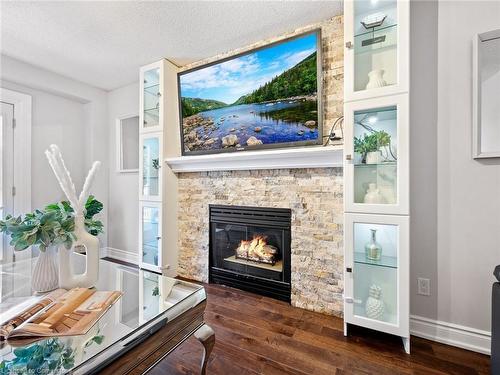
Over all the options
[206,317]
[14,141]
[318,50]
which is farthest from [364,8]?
[14,141]

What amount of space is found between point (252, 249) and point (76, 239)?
168cm

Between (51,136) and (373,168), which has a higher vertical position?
(51,136)

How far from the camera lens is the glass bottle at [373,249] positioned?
1.73 m

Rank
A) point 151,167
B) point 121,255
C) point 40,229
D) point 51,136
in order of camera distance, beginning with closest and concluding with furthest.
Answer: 1. point 40,229
2. point 151,167
3. point 51,136
4. point 121,255

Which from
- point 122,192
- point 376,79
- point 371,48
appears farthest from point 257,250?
point 122,192

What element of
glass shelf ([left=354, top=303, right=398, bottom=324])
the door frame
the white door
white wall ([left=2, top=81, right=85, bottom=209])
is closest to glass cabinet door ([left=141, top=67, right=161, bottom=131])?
white wall ([left=2, top=81, right=85, bottom=209])

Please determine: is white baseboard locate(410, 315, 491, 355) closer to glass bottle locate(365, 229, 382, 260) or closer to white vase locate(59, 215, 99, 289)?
glass bottle locate(365, 229, 382, 260)

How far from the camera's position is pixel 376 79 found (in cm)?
167

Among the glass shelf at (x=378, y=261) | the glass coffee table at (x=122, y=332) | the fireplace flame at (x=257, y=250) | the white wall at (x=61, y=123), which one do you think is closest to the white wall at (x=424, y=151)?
the glass shelf at (x=378, y=261)

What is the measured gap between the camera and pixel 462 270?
1614 mm

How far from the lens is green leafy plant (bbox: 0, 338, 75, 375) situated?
2.37ft

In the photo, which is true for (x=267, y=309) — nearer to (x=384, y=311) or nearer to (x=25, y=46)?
(x=384, y=311)

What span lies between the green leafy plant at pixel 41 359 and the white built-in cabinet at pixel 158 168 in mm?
1985

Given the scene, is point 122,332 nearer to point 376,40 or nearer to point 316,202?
point 316,202
